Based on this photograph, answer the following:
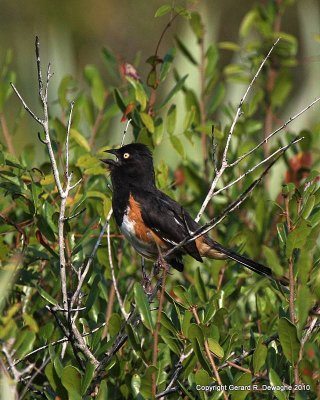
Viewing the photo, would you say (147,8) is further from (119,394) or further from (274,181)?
(119,394)

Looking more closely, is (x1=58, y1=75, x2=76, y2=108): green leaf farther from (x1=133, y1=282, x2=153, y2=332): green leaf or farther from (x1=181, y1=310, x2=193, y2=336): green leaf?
(x1=133, y1=282, x2=153, y2=332): green leaf

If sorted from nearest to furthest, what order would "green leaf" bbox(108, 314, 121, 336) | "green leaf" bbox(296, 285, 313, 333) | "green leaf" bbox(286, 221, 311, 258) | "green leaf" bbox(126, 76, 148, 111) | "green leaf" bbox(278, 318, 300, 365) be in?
"green leaf" bbox(296, 285, 313, 333), "green leaf" bbox(278, 318, 300, 365), "green leaf" bbox(286, 221, 311, 258), "green leaf" bbox(108, 314, 121, 336), "green leaf" bbox(126, 76, 148, 111)

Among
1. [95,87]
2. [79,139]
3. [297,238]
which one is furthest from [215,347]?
[95,87]

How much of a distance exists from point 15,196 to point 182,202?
1.45 m

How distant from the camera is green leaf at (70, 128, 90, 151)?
186 inches

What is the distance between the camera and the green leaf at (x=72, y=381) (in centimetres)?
308

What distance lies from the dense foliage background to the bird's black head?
70 mm

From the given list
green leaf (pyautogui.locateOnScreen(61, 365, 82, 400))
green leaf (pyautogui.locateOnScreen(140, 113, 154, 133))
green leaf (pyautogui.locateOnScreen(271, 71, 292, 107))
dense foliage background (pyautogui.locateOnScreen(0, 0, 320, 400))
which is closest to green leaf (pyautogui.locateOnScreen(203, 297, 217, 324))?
dense foliage background (pyautogui.locateOnScreen(0, 0, 320, 400))

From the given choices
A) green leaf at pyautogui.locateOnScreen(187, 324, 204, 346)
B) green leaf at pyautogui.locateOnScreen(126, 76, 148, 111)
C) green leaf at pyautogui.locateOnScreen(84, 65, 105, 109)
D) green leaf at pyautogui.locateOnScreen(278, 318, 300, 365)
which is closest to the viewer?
green leaf at pyautogui.locateOnScreen(278, 318, 300, 365)

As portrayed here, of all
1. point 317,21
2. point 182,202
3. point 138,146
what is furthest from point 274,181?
point 317,21

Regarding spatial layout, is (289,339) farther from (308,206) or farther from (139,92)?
(139,92)

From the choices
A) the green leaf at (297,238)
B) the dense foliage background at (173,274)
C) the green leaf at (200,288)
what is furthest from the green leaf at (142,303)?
the green leaf at (200,288)

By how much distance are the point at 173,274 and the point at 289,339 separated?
1501 mm

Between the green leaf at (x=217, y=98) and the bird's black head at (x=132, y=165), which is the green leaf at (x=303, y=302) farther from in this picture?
the green leaf at (x=217, y=98)
